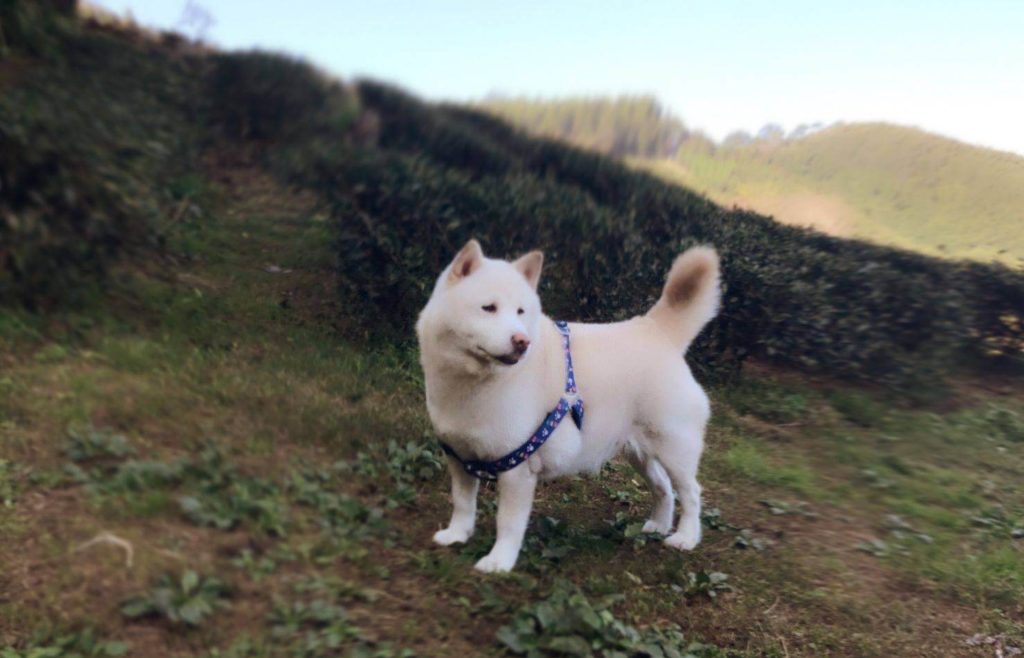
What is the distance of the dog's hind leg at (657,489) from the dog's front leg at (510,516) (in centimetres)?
79

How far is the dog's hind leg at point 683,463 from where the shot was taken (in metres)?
3.97

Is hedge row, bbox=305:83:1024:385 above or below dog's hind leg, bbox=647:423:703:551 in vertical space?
above

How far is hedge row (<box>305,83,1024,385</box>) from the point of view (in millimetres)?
5828

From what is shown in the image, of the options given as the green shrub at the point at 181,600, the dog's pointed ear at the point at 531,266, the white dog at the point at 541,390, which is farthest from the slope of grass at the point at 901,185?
the green shrub at the point at 181,600

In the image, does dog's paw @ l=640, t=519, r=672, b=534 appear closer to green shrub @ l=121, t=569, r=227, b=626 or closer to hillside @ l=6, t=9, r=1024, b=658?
hillside @ l=6, t=9, r=1024, b=658

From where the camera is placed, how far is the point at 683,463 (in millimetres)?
4016

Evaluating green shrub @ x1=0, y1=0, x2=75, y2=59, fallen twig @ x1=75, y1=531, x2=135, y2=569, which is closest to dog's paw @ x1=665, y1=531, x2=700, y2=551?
fallen twig @ x1=75, y1=531, x2=135, y2=569

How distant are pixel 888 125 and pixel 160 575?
27.9ft

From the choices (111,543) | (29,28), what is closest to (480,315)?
(111,543)

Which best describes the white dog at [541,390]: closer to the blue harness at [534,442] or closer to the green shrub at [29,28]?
the blue harness at [534,442]

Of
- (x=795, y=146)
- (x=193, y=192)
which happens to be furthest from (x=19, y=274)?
(x=795, y=146)

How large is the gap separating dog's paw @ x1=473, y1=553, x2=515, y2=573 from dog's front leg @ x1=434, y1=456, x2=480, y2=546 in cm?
24

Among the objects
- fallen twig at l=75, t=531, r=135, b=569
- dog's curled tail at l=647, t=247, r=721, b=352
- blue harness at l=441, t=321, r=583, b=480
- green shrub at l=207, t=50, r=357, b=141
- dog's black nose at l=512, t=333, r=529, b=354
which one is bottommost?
fallen twig at l=75, t=531, r=135, b=569

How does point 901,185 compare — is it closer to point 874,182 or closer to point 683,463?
point 874,182
